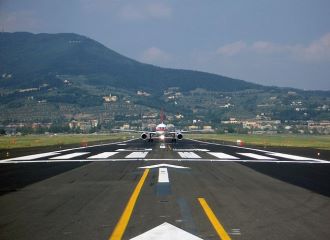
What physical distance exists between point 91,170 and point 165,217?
37.9 ft

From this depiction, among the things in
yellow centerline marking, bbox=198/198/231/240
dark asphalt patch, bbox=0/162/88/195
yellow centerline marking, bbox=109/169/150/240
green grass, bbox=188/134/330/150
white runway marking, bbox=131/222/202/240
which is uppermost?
dark asphalt patch, bbox=0/162/88/195

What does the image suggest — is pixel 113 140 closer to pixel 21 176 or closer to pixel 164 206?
pixel 21 176

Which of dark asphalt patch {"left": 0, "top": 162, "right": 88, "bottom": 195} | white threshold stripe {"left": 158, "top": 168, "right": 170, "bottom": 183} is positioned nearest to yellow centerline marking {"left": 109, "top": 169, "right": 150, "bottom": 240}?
white threshold stripe {"left": 158, "top": 168, "right": 170, "bottom": 183}

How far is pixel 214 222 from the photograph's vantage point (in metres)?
9.55

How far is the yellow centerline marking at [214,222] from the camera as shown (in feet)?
27.8

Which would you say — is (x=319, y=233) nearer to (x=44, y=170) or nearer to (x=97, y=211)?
(x=97, y=211)

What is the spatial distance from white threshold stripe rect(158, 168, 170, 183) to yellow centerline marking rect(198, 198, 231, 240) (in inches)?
190

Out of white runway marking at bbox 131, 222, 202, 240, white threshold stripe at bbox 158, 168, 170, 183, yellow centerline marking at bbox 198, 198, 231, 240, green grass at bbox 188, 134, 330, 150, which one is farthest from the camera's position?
green grass at bbox 188, 134, 330, 150

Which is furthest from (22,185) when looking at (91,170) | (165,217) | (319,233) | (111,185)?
(319,233)

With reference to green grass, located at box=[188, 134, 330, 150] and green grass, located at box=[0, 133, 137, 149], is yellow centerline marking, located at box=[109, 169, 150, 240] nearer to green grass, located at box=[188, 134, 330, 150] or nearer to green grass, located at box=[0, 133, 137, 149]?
green grass, located at box=[188, 134, 330, 150]

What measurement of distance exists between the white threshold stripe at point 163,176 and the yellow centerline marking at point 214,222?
4.83m

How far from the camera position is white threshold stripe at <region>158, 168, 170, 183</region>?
666 inches

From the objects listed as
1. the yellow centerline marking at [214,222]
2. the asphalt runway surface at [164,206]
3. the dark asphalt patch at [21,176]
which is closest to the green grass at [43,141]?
the dark asphalt patch at [21,176]

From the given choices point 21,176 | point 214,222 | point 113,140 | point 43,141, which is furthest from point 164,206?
point 113,140
